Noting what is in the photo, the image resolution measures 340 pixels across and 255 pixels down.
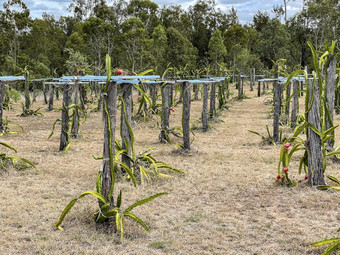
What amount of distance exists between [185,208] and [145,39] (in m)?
22.1

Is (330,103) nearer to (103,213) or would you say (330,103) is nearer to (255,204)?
Answer: (255,204)

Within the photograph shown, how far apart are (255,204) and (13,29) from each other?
27.5m

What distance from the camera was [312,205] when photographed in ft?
15.6

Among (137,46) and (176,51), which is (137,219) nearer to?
(176,51)

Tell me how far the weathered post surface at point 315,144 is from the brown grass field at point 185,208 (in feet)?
0.61

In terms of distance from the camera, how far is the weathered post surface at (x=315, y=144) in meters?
5.02

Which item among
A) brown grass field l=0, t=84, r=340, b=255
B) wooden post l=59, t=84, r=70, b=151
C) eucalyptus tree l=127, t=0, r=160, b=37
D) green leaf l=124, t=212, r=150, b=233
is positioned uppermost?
eucalyptus tree l=127, t=0, r=160, b=37

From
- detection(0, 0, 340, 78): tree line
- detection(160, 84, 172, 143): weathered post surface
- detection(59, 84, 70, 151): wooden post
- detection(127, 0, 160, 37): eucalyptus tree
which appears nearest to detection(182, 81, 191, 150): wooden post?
detection(160, 84, 172, 143): weathered post surface

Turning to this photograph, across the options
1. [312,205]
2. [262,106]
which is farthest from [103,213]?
[262,106]

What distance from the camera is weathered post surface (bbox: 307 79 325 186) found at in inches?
198

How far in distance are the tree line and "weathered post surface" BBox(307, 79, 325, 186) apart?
17035 millimetres

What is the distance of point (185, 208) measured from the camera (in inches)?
190

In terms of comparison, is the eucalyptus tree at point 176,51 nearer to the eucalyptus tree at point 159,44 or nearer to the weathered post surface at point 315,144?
the eucalyptus tree at point 159,44

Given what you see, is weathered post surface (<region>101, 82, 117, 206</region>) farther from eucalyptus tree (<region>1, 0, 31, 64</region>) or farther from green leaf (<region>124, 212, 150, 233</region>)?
eucalyptus tree (<region>1, 0, 31, 64</region>)
